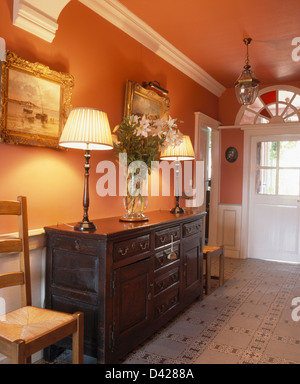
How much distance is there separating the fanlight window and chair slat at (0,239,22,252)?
444 cm

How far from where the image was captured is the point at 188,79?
4434 millimetres

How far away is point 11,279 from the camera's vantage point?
1.89 metres

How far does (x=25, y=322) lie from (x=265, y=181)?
14.8 feet

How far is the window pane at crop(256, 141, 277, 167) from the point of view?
5.31 meters

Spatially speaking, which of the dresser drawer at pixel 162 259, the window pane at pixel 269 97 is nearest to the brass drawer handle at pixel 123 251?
the dresser drawer at pixel 162 259

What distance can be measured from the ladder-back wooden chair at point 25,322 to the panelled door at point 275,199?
13.9ft

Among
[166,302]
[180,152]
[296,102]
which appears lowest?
[166,302]

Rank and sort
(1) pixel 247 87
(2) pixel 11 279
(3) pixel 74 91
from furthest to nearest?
1. (1) pixel 247 87
2. (3) pixel 74 91
3. (2) pixel 11 279

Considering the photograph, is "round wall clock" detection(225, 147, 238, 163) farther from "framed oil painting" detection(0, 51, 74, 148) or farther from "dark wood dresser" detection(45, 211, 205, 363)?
"framed oil painting" detection(0, 51, 74, 148)

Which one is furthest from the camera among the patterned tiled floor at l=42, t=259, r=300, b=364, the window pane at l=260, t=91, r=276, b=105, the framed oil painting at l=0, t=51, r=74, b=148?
the window pane at l=260, t=91, r=276, b=105

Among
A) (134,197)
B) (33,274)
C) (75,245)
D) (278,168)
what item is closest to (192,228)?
(134,197)

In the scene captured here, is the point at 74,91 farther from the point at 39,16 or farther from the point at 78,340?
the point at 78,340

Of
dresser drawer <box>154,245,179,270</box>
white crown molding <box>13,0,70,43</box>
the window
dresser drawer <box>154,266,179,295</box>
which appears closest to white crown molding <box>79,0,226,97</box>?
white crown molding <box>13,0,70,43</box>
